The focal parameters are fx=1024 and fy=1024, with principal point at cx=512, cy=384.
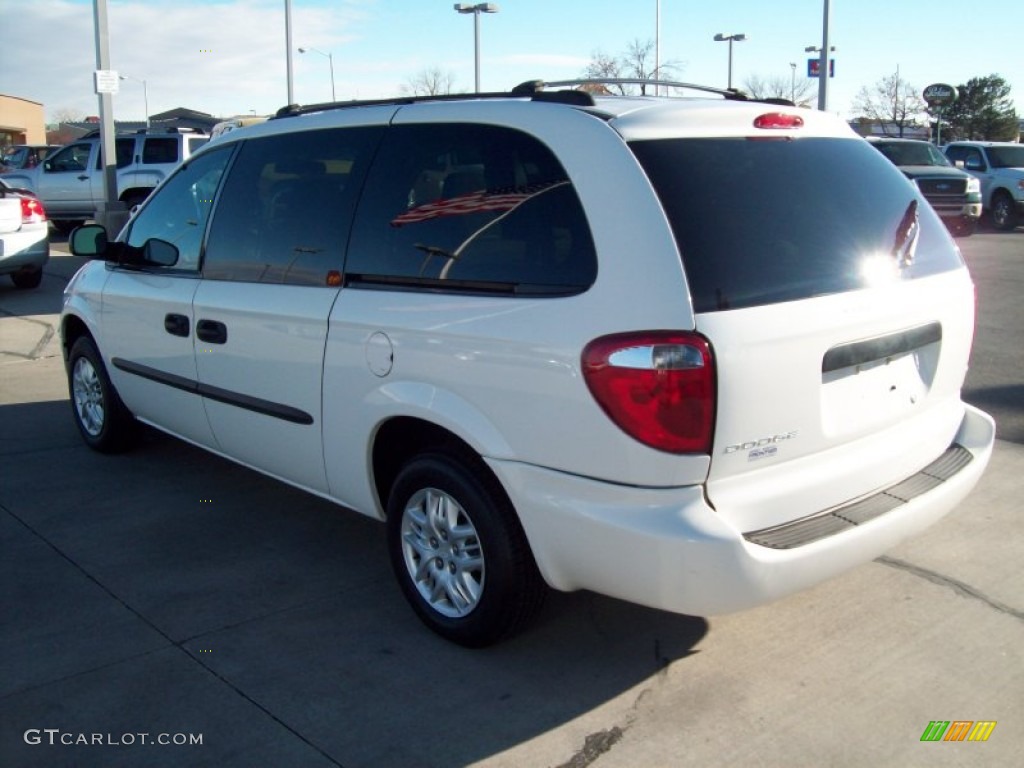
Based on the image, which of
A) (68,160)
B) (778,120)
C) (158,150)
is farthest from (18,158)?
(778,120)

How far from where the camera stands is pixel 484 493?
3.42 m

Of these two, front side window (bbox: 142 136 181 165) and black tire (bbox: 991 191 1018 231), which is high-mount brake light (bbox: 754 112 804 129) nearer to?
front side window (bbox: 142 136 181 165)

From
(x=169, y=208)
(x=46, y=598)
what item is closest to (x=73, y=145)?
(x=169, y=208)

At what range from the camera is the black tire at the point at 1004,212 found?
22.2 meters

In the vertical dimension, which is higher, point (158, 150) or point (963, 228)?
point (158, 150)

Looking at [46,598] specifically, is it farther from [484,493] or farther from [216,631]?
[484,493]

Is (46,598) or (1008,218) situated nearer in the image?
(46,598)

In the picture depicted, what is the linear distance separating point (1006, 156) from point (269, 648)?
2339 cm

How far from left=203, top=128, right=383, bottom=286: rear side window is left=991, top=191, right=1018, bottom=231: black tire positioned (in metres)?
21.4

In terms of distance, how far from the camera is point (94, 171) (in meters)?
20.3

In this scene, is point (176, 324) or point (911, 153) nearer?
point (176, 324)

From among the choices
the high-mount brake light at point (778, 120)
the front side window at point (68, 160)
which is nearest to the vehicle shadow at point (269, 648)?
the high-mount brake light at point (778, 120)

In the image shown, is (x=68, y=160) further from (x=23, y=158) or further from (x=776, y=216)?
(x=776, y=216)

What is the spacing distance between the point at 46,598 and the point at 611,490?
2495mm
